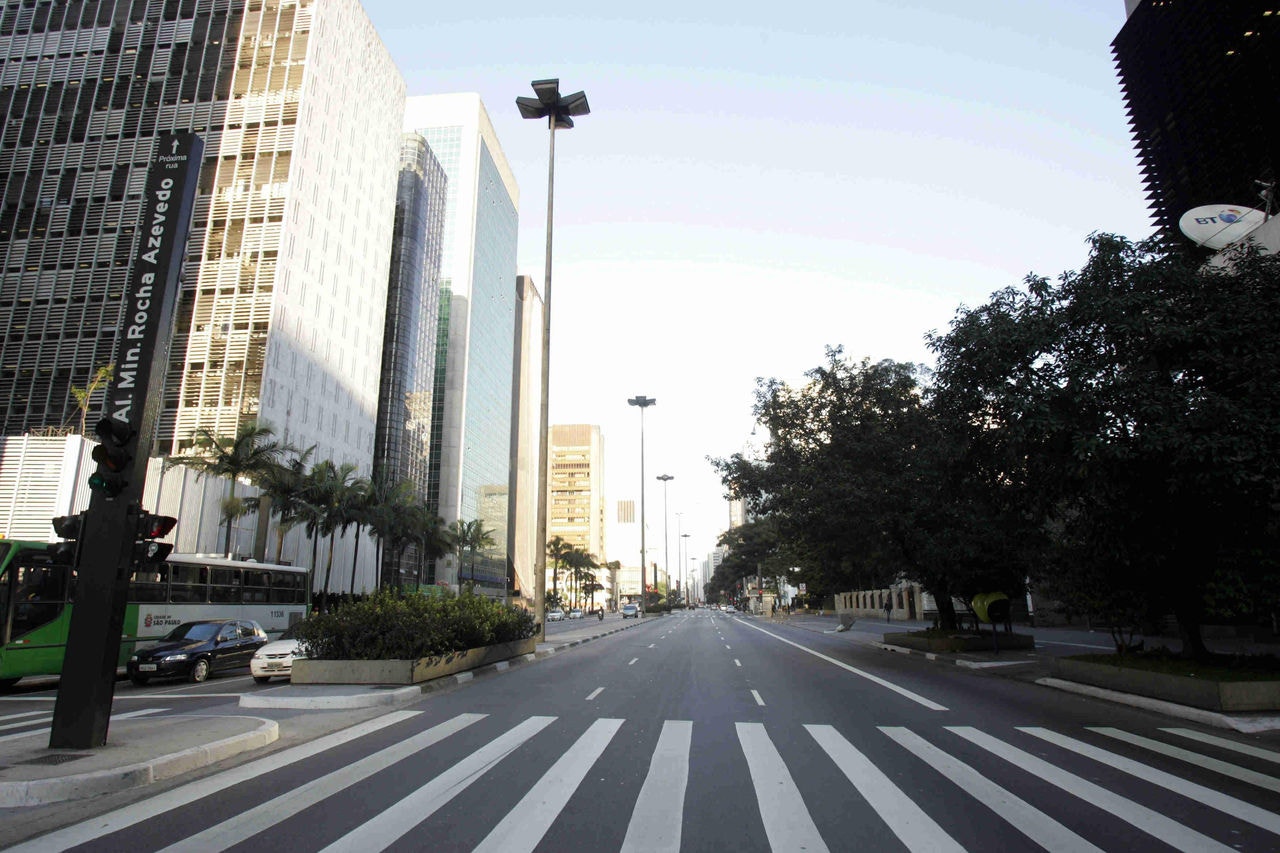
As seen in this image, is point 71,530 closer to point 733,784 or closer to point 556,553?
point 733,784

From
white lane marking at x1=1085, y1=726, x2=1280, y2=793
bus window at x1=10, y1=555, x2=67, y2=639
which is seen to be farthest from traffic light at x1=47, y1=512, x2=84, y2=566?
white lane marking at x1=1085, y1=726, x2=1280, y2=793

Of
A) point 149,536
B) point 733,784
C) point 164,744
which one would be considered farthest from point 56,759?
point 733,784

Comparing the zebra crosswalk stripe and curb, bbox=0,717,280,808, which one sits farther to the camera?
curb, bbox=0,717,280,808

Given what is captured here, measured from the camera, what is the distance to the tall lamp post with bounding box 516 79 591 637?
77.5 ft

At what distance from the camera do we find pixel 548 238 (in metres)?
24.9

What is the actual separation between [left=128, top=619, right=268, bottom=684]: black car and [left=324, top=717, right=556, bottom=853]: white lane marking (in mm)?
13454

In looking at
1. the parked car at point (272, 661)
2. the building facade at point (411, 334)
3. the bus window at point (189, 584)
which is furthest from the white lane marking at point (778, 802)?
the building facade at point (411, 334)

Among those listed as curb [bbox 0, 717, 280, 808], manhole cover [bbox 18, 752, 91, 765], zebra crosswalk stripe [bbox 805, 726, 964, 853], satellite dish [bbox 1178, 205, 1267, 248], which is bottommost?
zebra crosswalk stripe [bbox 805, 726, 964, 853]

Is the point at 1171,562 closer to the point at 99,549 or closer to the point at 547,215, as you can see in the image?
the point at 99,549

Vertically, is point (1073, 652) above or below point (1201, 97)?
below

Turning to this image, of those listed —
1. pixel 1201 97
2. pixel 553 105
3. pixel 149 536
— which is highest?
pixel 1201 97

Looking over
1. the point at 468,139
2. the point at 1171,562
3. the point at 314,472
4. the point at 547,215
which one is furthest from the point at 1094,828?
the point at 468,139

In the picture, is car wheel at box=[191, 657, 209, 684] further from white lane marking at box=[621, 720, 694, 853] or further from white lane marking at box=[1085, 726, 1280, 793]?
white lane marking at box=[1085, 726, 1280, 793]

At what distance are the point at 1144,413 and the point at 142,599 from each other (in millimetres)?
25120
